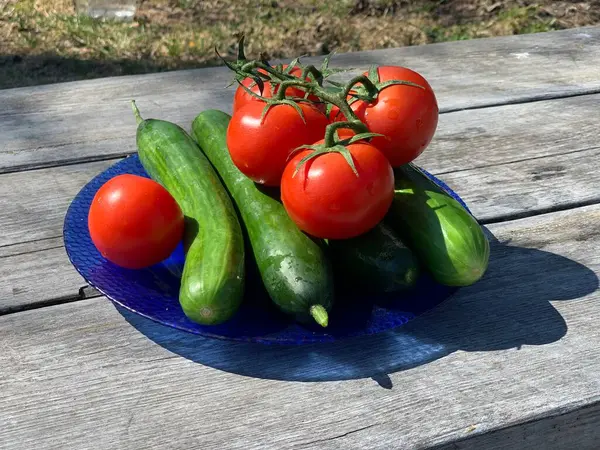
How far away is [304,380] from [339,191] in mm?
268

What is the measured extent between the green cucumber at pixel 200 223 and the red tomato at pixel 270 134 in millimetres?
101

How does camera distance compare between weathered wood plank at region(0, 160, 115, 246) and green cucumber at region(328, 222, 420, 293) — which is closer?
green cucumber at region(328, 222, 420, 293)

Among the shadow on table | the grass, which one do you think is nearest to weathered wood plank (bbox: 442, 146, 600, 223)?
the shadow on table

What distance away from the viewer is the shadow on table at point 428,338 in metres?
1.09

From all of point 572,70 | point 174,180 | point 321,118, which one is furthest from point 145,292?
point 572,70

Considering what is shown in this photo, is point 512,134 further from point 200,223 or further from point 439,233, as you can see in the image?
point 200,223

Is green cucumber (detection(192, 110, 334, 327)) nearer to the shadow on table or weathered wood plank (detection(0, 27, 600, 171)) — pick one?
the shadow on table

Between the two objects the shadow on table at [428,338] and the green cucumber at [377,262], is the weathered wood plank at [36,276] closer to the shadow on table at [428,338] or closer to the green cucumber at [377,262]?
the shadow on table at [428,338]

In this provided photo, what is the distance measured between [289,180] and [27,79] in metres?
2.79

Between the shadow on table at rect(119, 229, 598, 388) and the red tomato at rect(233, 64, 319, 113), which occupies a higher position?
the red tomato at rect(233, 64, 319, 113)

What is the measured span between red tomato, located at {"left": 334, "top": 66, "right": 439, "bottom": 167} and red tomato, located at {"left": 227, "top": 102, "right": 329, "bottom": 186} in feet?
0.17

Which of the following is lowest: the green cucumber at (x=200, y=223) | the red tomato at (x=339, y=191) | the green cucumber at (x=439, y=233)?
the green cucumber at (x=200, y=223)

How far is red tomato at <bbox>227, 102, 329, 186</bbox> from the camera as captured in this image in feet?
3.57

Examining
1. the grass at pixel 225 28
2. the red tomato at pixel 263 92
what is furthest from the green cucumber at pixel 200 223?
the grass at pixel 225 28
